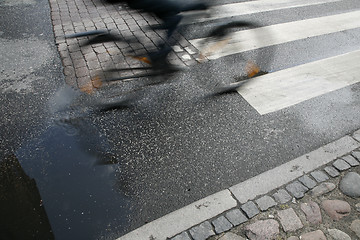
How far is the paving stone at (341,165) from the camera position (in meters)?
3.63

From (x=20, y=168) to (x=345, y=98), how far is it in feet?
15.1

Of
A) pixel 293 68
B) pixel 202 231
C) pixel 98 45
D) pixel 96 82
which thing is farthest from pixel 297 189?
pixel 98 45

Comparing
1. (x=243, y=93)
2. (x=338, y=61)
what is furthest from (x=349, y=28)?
(x=243, y=93)

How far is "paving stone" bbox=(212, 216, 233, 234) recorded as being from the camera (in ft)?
9.76

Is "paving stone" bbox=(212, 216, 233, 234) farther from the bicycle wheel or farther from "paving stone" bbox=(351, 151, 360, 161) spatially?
the bicycle wheel

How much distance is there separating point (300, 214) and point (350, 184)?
806 mm

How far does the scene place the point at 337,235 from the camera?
2.97 metres

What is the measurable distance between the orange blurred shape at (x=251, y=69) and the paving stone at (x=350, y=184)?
85.7 inches

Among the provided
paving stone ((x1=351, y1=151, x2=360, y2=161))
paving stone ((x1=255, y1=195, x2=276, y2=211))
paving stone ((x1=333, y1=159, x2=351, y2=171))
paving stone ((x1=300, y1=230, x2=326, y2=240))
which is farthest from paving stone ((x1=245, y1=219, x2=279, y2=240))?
paving stone ((x1=351, y1=151, x2=360, y2=161))

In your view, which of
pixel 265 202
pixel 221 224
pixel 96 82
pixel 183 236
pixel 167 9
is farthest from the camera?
pixel 167 9

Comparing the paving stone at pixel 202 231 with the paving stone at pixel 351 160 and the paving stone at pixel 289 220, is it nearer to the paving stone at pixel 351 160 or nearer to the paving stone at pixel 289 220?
the paving stone at pixel 289 220

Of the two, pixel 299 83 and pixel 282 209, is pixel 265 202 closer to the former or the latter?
pixel 282 209

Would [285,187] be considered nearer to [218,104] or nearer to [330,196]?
[330,196]

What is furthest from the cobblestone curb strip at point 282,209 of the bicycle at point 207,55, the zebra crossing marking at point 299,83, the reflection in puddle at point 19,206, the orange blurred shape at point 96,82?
the orange blurred shape at point 96,82
